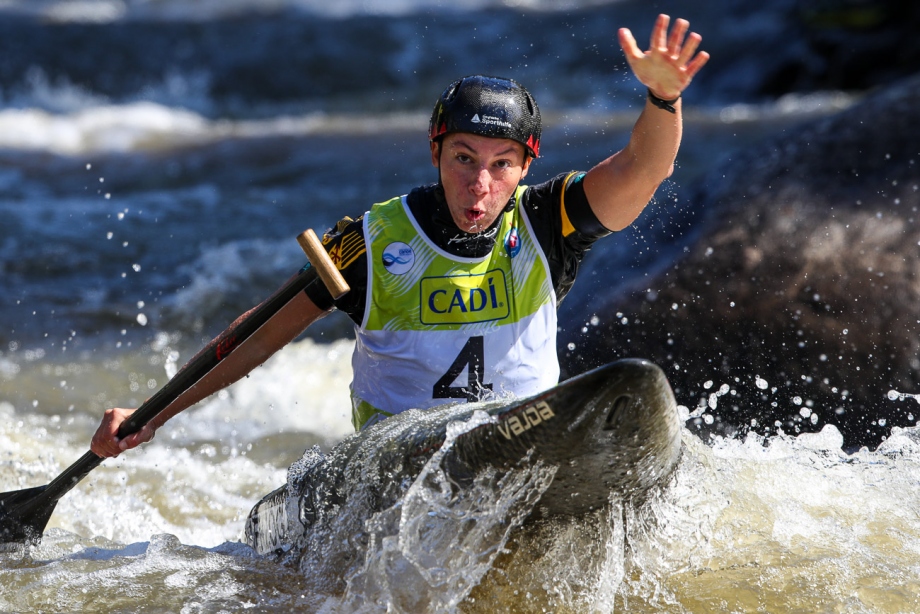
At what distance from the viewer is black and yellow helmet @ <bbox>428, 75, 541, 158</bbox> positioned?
327 centimetres

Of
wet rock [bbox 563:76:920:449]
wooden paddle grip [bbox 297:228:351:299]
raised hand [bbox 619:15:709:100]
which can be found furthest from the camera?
wet rock [bbox 563:76:920:449]

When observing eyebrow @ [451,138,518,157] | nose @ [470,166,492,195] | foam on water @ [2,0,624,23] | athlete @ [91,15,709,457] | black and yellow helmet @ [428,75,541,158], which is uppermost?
foam on water @ [2,0,624,23]

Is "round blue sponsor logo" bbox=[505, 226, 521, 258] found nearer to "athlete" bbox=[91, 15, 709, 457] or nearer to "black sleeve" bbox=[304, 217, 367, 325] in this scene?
"athlete" bbox=[91, 15, 709, 457]

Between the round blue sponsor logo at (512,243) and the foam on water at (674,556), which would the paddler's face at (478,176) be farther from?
the foam on water at (674,556)

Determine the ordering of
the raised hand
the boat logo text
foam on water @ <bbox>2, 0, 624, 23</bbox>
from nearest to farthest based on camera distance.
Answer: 1. the boat logo text
2. the raised hand
3. foam on water @ <bbox>2, 0, 624, 23</bbox>

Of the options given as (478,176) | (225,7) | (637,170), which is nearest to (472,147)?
(478,176)

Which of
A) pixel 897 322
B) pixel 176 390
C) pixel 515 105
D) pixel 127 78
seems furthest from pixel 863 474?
pixel 127 78

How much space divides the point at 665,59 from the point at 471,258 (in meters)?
0.88

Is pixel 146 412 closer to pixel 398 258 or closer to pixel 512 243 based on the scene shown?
pixel 398 258

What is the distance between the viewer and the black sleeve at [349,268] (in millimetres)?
3424

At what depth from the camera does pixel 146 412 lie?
362 cm

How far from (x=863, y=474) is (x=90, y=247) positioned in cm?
692

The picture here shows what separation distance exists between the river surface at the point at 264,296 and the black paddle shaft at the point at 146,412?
0.15m

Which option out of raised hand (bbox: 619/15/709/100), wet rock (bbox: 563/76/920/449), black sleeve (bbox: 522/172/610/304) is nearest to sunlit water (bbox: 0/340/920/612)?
wet rock (bbox: 563/76/920/449)
